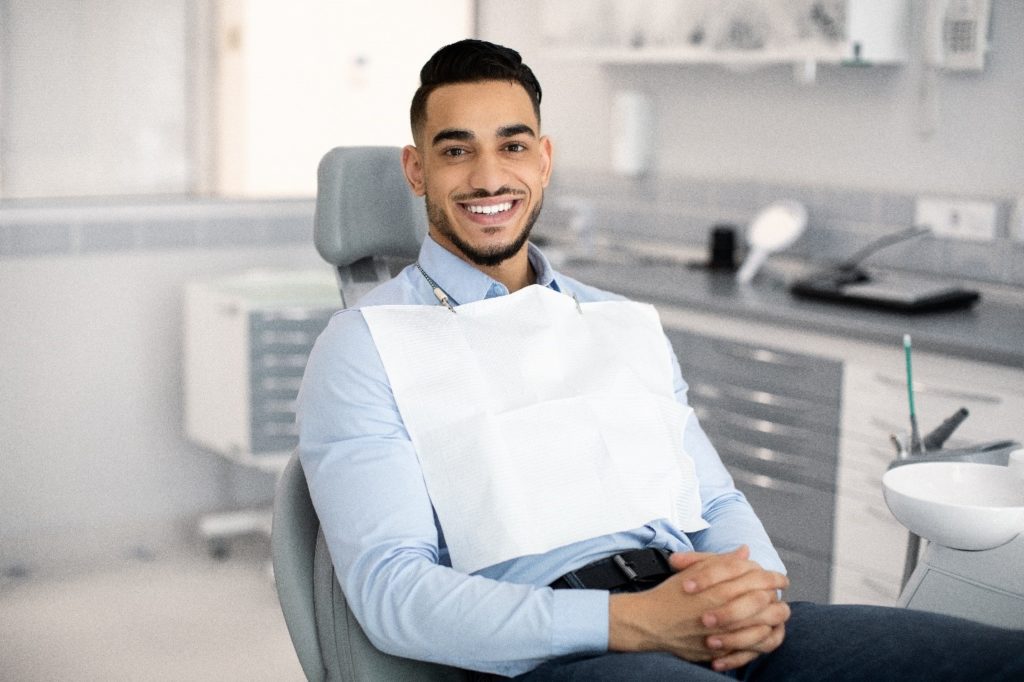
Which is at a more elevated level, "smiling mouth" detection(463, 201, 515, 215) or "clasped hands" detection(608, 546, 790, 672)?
"smiling mouth" detection(463, 201, 515, 215)

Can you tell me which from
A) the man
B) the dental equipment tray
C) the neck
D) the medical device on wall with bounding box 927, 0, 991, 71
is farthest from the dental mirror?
the neck

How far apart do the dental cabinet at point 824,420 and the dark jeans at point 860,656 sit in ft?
4.52

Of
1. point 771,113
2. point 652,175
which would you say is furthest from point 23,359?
point 771,113

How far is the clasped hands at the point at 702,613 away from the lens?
1566 mm

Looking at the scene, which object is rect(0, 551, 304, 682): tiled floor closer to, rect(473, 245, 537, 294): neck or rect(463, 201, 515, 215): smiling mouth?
rect(473, 245, 537, 294): neck

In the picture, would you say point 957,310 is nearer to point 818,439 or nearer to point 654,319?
point 818,439

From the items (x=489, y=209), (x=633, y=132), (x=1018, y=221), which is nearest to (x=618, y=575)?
(x=489, y=209)

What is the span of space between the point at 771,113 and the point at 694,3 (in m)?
0.43

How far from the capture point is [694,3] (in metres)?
3.86

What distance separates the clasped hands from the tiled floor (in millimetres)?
1912

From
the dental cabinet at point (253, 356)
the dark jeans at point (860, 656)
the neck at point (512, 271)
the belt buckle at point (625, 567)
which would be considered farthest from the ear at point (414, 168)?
the dental cabinet at point (253, 356)

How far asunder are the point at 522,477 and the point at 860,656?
48 centimetres

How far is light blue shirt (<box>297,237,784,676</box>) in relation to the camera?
5.18 ft

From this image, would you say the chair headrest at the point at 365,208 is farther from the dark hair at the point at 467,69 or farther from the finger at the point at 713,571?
the finger at the point at 713,571
